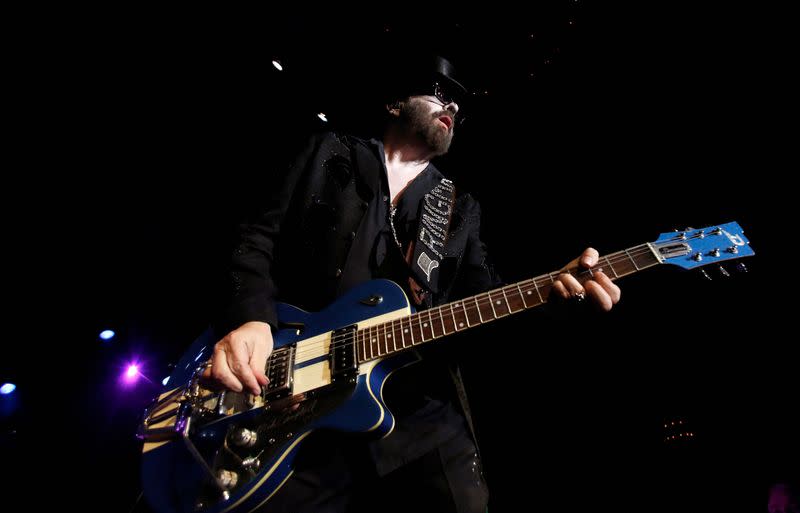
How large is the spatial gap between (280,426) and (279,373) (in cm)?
22

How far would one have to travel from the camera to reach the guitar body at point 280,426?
1220 millimetres

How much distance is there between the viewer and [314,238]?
1800 mm

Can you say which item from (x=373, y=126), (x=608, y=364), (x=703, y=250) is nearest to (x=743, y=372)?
(x=608, y=364)

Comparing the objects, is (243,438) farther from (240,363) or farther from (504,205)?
(504,205)

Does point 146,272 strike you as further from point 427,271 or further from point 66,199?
point 427,271

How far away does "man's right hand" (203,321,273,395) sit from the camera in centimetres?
113

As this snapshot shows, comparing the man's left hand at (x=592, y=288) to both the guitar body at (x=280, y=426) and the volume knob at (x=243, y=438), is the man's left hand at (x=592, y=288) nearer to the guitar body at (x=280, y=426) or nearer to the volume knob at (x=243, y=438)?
the guitar body at (x=280, y=426)

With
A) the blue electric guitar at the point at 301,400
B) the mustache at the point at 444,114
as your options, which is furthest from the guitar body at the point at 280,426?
the mustache at the point at 444,114

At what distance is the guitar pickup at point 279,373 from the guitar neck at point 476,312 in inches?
13.3

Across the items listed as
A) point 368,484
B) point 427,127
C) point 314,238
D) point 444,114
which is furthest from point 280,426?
point 444,114

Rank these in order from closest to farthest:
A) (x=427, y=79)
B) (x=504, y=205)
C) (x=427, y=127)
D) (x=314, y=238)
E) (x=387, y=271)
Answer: (x=314, y=238) → (x=387, y=271) → (x=427, y=127) → (x=427, y=79) → (x=504, y=205)

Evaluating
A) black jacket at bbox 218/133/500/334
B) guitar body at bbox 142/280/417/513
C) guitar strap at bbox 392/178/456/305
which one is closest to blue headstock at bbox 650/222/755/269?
black jacket at bbox 218/133/500/334

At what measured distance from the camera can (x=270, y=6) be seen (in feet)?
8.87

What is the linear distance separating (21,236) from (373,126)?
12.8ft
